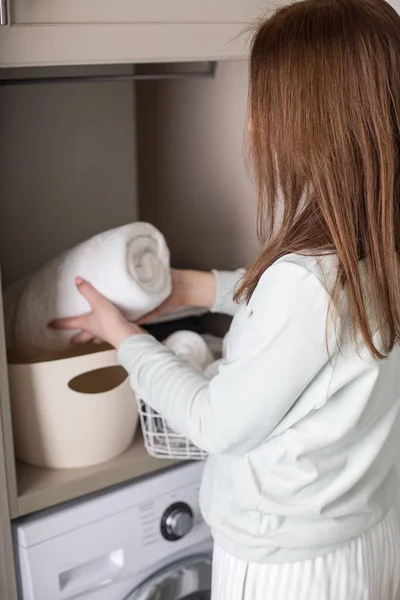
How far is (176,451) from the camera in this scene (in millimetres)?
1183

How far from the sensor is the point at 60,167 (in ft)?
4.82

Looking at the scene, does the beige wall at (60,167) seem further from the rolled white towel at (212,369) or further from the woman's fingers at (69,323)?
the rolled white towel at (212,369)

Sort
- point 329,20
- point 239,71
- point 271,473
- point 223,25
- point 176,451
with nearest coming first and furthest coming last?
point 329,20
point 271,473
point 223,25
point 176,451
point 239,71

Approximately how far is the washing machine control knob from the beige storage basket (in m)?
0.13

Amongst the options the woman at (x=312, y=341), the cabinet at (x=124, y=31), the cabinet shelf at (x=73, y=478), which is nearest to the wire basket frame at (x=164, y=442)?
the cabinet shelf at (x=73, y=478)

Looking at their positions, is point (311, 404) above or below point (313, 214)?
below

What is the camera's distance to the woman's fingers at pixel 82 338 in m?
1.19

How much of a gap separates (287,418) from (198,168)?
63 centimetres

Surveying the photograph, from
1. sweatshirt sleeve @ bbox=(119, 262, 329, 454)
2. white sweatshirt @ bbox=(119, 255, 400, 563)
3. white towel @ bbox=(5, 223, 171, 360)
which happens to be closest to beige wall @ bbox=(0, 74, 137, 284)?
white towel @ bbox=(5, 223, 171, 360)

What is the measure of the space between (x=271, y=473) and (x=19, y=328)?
1.52 ft

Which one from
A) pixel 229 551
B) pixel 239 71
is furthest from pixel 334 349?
pixel 239 71

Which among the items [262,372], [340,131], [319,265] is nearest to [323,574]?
[262,372]

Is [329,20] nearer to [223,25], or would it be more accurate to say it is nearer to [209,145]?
[223,25]

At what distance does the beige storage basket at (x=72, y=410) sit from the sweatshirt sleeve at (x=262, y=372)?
0.17 m
